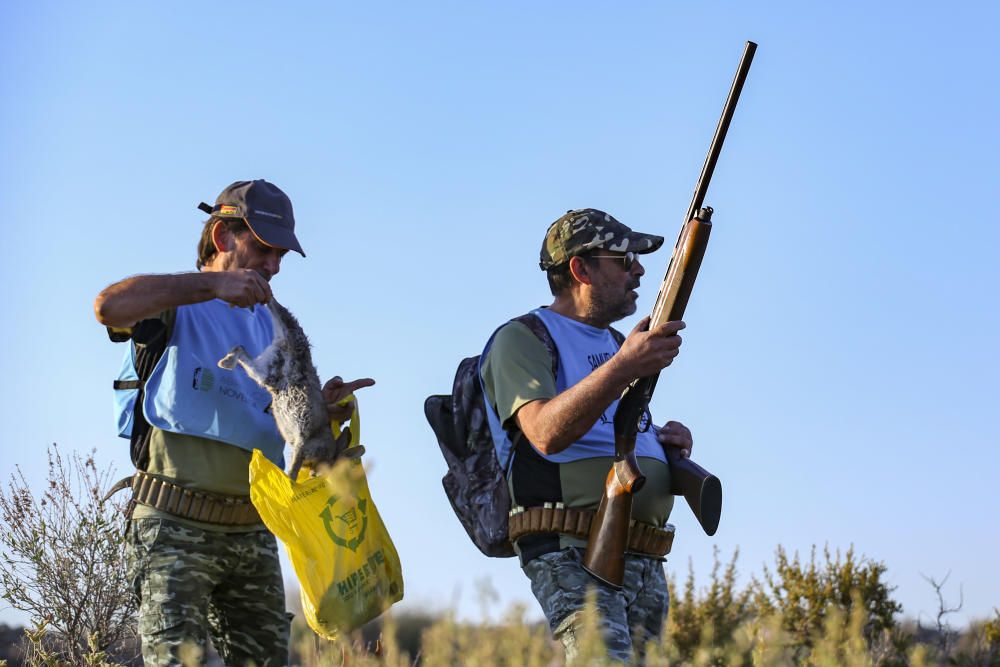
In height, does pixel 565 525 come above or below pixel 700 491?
below

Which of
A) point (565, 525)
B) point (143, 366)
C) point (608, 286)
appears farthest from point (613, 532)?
point (143, 366)

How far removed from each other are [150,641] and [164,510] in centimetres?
47

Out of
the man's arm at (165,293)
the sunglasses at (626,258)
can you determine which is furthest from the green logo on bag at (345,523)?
the sunglasses at (626,258)

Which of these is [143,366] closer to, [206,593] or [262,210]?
[262,210]

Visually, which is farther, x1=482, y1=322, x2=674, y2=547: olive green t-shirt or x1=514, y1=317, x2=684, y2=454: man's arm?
x1=482, y1=322, x2=674, y2=547: olive green t-shirt

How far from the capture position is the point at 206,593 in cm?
445

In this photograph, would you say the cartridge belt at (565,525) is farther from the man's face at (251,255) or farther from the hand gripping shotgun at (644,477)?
the man's face at (251,255)

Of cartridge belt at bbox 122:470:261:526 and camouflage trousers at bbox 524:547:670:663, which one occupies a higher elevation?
cartridge belt at bbox 122:470:261:526

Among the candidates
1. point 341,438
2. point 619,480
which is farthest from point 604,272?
point 341,438

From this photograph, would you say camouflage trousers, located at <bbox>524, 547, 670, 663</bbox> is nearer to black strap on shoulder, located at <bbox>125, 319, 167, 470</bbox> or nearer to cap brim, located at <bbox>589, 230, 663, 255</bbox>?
cap brim, located at <bbox>589, 230, 663, 255</bbox>

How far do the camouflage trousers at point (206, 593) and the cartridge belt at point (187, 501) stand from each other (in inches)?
2.3

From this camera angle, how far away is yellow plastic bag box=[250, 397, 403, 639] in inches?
167

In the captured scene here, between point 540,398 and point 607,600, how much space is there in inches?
31.1

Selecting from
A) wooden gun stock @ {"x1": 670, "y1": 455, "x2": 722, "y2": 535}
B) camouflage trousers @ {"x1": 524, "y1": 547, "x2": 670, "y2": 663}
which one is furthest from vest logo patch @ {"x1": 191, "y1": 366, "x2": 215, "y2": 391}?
wooden gun stock @ {"x1": 670, "y1": 455, "x2": 722, "y2": 535}
